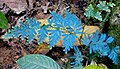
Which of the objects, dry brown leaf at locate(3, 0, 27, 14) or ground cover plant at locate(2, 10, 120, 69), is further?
dry brown leaf at locate(3, 0, 27, 14)

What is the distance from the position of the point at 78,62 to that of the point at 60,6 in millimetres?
718

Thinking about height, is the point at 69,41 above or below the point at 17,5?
below

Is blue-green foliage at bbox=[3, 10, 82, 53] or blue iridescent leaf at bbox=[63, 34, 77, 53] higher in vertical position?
blue-green foliage at bbox=[3, 10, 82, 53]

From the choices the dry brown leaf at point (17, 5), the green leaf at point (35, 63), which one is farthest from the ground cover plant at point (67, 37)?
the dry brown leaf at point (17, 5)

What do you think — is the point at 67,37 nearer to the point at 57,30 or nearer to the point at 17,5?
the point at 57,30

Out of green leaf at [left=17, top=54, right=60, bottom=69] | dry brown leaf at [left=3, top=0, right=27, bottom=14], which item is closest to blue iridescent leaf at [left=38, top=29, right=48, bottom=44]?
green leaf at [left=17, top=54, right=60, bottom=69]

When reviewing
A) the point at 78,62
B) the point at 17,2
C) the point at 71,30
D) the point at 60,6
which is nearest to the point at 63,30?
the point at 71,30

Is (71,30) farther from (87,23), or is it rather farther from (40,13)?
(40,13)

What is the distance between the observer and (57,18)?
1427 mm

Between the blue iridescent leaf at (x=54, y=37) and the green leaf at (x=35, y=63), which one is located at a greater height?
the blue iridescent leaf at (x=54, y=37)

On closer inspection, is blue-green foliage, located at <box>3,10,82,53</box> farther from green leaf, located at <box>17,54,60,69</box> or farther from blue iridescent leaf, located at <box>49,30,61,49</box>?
green leaf, located at <box>17,54,60,69</box>

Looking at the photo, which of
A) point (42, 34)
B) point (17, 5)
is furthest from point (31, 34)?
point (17, 5)

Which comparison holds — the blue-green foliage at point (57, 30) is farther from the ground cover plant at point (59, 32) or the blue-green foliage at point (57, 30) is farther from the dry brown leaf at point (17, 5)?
the dry brown leaf at point (17, 5)

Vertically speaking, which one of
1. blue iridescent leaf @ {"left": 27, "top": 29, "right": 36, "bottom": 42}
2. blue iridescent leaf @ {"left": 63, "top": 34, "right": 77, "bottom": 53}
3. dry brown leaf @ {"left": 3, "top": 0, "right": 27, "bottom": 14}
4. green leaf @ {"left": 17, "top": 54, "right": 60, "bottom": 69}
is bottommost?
green leaf @ {"left": 17, "top": 54, "right": 60, "bottom": 69}
